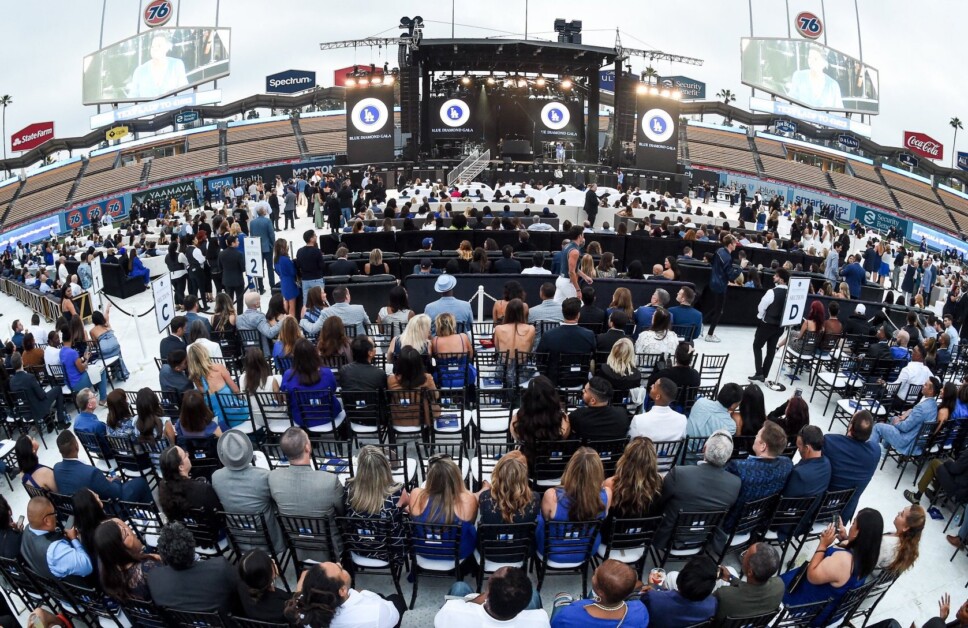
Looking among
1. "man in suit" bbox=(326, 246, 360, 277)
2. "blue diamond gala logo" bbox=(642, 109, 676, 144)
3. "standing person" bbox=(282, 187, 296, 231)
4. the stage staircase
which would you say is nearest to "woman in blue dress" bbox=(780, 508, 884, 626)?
"man in suit" bbox=(326, 246, 360, 277)

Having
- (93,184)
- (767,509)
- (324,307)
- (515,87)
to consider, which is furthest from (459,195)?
(93,184)

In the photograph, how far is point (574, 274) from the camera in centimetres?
975

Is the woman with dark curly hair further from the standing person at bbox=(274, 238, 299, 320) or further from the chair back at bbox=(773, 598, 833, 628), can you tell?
the standing person at bbox=(274, 238, 299, 320)

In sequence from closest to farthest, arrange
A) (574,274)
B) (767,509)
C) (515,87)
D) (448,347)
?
(767,509), (448,347), (574,274), (515,87)

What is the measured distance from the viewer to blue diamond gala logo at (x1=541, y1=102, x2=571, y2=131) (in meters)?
31.2

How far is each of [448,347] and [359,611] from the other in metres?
3.35

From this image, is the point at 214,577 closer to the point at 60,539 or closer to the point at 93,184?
the point at 60,539

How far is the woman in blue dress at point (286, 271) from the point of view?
34.0 feet

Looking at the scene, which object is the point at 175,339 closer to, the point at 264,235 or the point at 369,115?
the point at 264,235

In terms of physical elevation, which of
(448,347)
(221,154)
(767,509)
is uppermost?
(221,154)

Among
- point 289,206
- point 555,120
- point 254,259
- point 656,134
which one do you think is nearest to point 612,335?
point 254,259

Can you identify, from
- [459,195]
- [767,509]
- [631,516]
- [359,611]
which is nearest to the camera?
[359,611]

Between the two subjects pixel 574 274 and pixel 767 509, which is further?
pixel 574 274

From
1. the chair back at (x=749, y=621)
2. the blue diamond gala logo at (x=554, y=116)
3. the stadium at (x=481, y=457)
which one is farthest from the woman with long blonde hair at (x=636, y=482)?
the blue diamond gala logo at (x=554, y=116)
